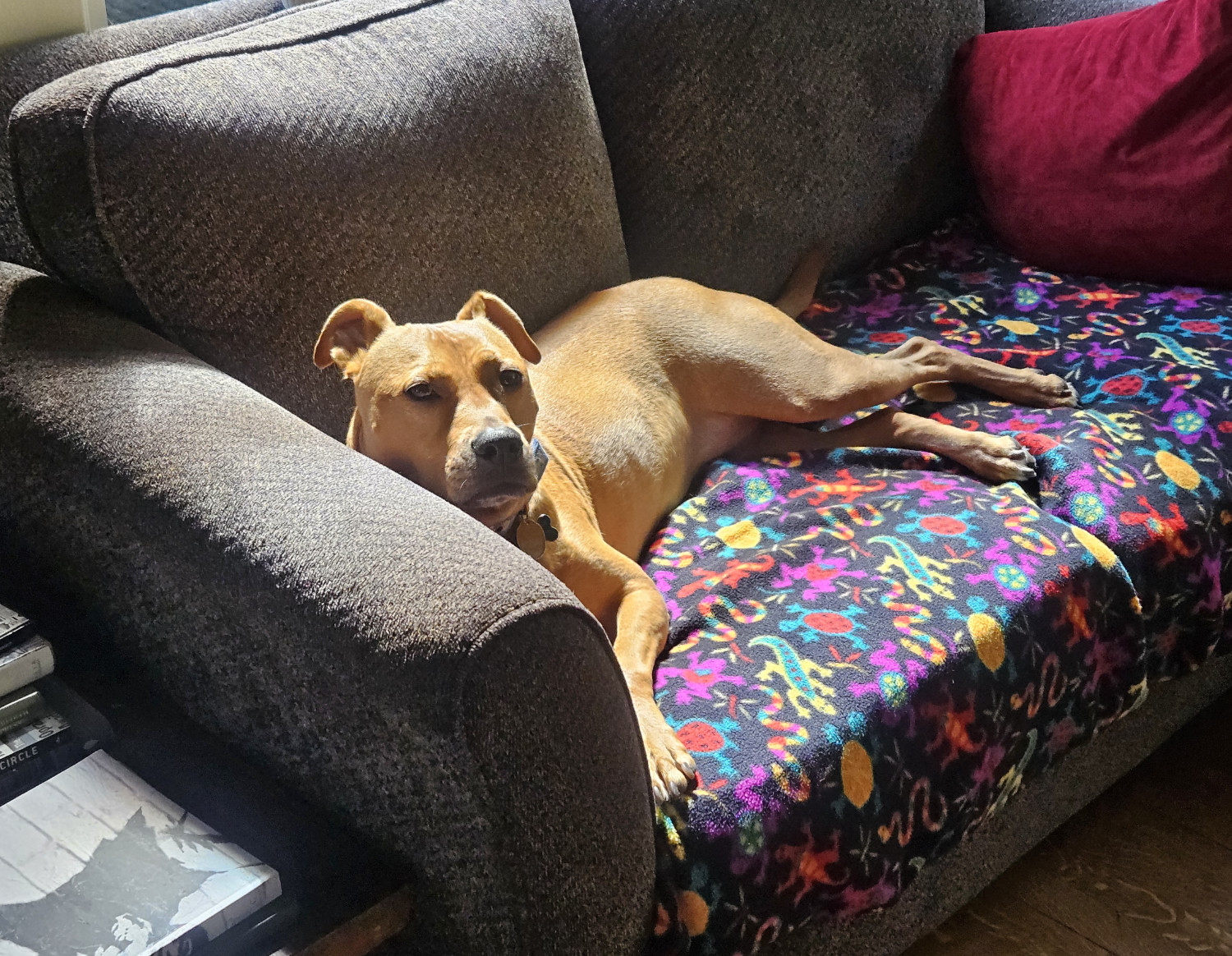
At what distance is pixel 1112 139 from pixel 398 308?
140cm

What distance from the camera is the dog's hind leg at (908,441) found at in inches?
65.7

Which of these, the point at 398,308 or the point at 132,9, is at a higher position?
the point at 132,9

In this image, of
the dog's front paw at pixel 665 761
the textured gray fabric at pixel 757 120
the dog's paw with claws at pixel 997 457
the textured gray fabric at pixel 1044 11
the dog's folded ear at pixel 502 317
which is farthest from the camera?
the textured gray fabric at pixel 1044 11

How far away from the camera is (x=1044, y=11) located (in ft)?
7.93

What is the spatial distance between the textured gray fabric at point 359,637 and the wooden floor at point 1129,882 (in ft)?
2.59

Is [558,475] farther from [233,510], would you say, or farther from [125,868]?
[125,868]

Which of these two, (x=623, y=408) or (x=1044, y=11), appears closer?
(x=623, y=408)

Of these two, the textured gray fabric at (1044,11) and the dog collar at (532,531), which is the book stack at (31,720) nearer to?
the dog collar at (532,531)

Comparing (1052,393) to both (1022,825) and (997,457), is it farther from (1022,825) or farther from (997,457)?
(1022,825)

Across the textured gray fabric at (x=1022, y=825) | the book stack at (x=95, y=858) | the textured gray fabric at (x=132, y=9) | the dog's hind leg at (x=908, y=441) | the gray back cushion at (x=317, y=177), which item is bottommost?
the textured gray fabric at (x=1022, y=825)

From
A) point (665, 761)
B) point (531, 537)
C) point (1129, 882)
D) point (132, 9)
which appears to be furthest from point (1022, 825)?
point (132, 9)

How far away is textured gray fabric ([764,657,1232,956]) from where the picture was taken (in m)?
1.32

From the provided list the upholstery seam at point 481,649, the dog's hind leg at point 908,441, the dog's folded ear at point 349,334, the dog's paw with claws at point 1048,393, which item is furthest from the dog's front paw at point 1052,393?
the upholstery seam at point 481,649

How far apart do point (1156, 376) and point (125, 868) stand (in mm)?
1617
